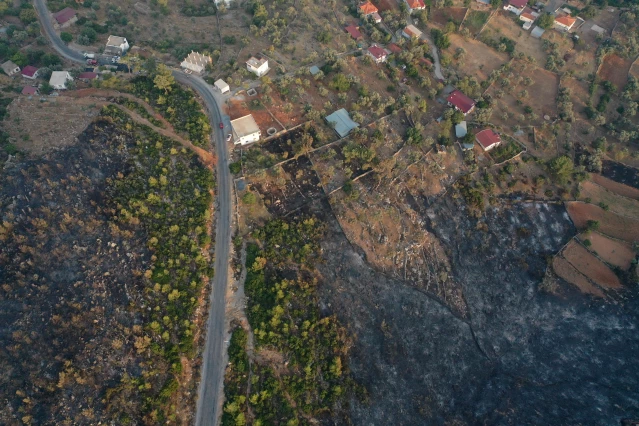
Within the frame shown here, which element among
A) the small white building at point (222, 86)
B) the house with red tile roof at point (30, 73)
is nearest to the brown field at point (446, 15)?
the small white building at point (222, 86)

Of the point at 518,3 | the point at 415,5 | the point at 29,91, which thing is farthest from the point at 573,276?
the point at 29,91

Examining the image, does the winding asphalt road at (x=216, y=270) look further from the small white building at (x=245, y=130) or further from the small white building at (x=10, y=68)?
the small white building at (x=10, y=68)

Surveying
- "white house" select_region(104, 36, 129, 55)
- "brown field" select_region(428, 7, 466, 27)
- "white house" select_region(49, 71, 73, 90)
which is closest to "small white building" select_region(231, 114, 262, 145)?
"white house" select_region(49, 71, 73, 90)

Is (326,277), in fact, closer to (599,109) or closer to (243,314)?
(243,314)

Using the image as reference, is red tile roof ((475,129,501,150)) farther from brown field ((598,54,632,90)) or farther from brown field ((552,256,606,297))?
brown field ((598,54,632,90))

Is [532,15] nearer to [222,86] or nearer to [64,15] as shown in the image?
[222,86]
